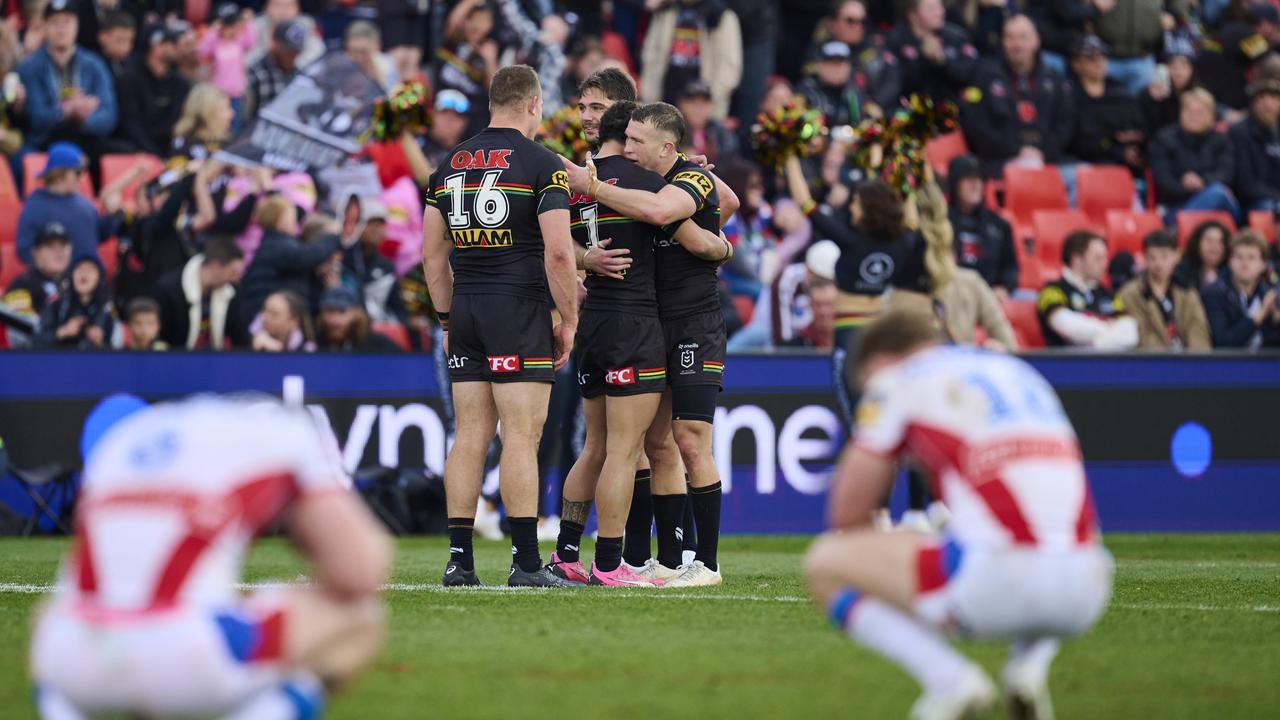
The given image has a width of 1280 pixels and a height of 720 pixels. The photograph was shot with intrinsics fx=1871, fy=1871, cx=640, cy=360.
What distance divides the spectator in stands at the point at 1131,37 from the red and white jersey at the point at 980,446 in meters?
19.2

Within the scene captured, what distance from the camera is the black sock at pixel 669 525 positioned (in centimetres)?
1045

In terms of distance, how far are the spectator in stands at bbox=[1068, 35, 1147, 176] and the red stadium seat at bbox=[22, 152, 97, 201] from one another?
1188 cm

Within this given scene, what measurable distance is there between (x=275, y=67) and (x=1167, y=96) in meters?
11.3

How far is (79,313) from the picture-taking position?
1523cm

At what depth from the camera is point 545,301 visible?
9.91 metres

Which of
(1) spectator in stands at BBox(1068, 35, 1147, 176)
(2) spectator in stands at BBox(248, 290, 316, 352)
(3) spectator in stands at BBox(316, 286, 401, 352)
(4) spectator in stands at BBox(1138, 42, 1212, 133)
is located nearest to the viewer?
(2) spectator in stands at BBox(248, 290, 316, 352)

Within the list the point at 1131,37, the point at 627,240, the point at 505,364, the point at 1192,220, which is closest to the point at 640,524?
the point at 505,364

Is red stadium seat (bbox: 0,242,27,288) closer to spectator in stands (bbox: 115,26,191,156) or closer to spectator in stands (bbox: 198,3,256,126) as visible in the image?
spectator in stands (bbox: 115,26,191,156)

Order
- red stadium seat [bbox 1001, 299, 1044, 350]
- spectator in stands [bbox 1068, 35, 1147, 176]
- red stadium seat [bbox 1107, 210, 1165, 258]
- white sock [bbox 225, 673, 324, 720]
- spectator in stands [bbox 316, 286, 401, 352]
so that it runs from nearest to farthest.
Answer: white sock [bbox 225, 673, 324, 720] → spectator in stands [bbox 316, 286, 401, 352] → red stadium seat [bbox 1001, 299, 1044, 350] → red stadium seat [bbox 1107, 210, 1165, 258] → spectator in stands [bbox 1068, 35, 1147, 176]

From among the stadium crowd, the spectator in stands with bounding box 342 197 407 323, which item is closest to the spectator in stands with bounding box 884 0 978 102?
the stadium crowd

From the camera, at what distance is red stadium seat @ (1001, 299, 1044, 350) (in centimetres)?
1891

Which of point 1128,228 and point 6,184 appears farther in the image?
point 1128,228

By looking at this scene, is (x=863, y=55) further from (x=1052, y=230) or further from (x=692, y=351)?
(x=692, y=351)

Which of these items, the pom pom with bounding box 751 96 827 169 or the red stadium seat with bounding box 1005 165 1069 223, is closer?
the pom pom with bounding box 751 96 827 169
